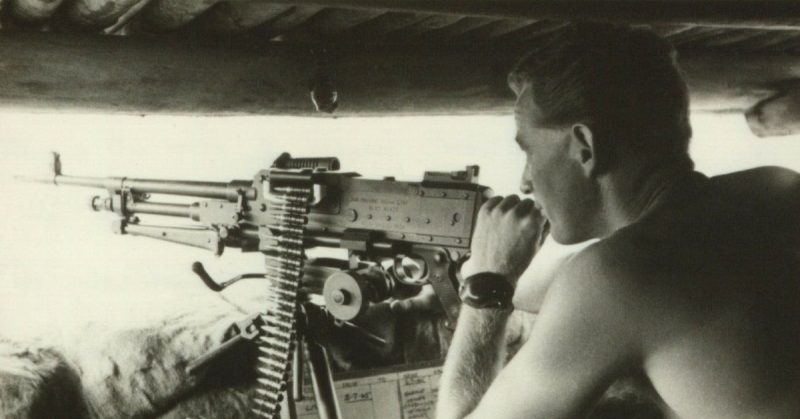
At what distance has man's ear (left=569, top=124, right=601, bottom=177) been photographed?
142 centimetres

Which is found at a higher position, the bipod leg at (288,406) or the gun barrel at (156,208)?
the gun barrel at (156,208)

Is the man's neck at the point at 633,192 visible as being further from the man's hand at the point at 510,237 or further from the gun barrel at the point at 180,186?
the gun barrel at the point at 180,186

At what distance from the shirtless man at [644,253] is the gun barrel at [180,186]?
3.88 ft

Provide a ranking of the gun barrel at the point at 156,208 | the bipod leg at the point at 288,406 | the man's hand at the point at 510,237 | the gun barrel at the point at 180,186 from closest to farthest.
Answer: the man's hand at the point at 510,237
the bipod leg at the point at 288,406
the gun barrel at the point at 180,186
the gun barrel at the point at 156,208

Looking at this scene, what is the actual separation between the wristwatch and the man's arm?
383mm

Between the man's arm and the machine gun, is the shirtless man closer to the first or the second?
the man's arm

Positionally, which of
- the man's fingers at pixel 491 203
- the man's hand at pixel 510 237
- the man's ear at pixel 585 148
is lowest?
the man's hand at pixel 510 237

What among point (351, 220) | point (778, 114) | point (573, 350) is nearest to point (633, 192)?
point (573, 350)

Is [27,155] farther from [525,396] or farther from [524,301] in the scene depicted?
[525,396]

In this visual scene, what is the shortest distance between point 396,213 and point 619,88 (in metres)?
0.91

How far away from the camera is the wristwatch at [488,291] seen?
170cm

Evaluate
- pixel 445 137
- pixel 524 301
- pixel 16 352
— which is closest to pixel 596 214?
pixel 524 301

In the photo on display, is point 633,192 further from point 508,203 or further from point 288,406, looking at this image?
point 288,406

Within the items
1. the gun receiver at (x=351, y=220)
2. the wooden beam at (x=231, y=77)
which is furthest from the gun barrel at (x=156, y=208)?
the wooden beam at (x=231, y=77)
